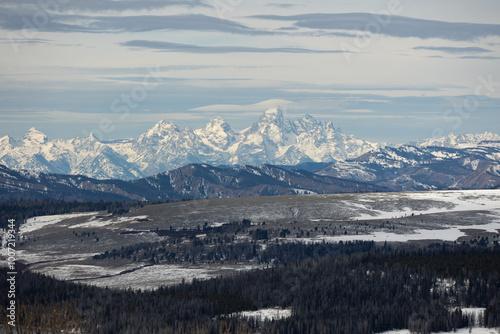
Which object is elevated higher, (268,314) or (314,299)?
(314,299)

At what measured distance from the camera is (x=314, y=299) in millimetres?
109812

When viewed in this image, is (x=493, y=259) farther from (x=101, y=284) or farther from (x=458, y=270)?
(x=101, y=284)

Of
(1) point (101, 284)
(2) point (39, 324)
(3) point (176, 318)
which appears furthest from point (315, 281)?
(1) point (101, 284)

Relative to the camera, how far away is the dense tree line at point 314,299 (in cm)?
8950

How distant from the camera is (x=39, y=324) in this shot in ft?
298

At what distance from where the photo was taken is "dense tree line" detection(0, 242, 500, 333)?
89.5 metres

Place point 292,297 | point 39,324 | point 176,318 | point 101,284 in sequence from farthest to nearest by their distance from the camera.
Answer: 1. point 101,284
2. point 292,297
3. point 176,318
4. point 39,324

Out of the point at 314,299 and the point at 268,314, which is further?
the point at 314,299

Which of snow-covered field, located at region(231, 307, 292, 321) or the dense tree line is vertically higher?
the dense tree line

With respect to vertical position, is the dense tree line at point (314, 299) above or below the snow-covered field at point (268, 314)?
above

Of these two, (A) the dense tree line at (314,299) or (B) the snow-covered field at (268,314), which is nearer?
(A) the dense tree line at (314,299)

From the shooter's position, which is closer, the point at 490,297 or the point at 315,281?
the point at 490,297

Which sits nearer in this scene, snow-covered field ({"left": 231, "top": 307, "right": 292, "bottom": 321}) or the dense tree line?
the dense tree line

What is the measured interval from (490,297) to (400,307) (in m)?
14.7
